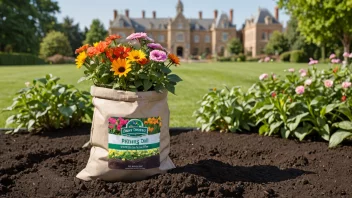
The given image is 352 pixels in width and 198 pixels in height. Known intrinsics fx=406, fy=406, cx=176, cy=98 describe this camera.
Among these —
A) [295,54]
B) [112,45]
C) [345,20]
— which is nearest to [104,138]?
[112,45]

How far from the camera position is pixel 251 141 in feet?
13.0

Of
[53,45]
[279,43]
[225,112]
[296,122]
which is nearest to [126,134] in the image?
[296,122]

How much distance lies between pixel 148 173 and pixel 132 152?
0.18m

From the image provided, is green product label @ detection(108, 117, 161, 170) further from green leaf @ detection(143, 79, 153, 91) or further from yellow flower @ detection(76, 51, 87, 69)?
yellow flower @ detection(76, 51, 87, 69)

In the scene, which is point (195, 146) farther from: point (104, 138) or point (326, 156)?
point (104, 138)

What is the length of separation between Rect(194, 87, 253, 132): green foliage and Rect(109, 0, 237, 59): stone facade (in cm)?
6175

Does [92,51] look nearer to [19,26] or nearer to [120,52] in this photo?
[120,52]

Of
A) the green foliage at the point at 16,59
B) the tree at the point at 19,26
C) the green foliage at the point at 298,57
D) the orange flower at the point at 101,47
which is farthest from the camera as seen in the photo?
the tree at the point at 19,26

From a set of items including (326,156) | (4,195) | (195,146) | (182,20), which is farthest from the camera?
(182,20)

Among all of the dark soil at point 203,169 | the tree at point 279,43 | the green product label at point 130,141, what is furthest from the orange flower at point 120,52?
the tree at point 279,43

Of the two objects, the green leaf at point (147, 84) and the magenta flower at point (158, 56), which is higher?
the magenta flower at point (158, 56)

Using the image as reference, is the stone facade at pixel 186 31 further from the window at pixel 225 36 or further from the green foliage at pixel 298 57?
the green foliage at pixel 298 57

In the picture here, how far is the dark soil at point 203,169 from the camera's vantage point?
246 centimetres

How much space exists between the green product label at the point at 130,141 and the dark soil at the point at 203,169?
128 mm
